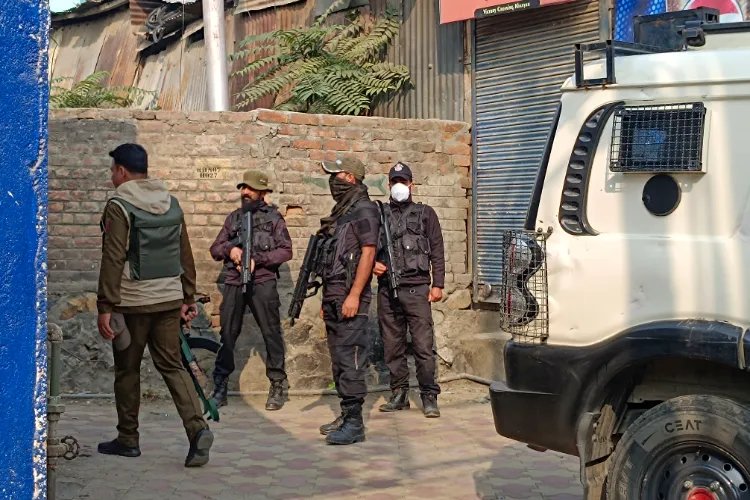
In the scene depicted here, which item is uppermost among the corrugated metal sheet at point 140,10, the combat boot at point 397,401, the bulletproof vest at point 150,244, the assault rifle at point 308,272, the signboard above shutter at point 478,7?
the corrugated metal sheet at point 140,10


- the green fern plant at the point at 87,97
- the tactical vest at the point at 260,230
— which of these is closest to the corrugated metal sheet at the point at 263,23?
the green fern plant at the point at 87,97

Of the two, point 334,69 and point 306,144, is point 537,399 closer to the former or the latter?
point 306,144

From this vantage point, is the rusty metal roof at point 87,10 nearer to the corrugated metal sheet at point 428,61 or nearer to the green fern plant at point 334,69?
the green fern plant at point 334,69

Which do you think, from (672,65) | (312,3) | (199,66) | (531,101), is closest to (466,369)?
(531,101)

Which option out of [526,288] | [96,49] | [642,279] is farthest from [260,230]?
[96,49]

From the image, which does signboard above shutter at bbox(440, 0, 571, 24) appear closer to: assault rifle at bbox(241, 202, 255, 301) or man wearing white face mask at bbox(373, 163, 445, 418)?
man wearing white face mask at bbox(373, 163, 445, 418)

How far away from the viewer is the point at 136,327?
22.2 ft

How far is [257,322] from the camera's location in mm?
9195

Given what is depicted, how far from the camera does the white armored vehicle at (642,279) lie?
4266mm

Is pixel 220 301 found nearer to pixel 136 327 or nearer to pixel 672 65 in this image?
pixel 136 327

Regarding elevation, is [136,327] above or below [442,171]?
below

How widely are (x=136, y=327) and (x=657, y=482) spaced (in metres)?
3.63

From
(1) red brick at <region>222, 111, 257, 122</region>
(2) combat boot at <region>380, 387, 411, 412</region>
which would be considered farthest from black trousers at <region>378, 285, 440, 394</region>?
(1) red brick at <region>222, 111, 257, 122</region>

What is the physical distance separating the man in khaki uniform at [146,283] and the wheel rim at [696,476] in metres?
3.34
